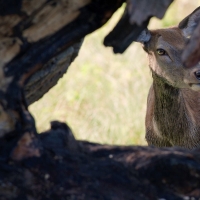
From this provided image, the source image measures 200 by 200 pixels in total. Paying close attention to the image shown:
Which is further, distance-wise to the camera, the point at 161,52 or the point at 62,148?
the point at 161,52

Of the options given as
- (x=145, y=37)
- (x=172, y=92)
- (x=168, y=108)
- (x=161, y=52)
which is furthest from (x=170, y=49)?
(x=168, y=108)

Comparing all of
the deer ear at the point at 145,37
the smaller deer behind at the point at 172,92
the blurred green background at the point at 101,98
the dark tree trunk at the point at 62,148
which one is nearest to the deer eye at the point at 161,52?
the smaller deer behind at the point at 172,92

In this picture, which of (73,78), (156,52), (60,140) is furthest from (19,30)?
(73,78)

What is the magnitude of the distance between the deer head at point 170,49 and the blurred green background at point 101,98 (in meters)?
1.47

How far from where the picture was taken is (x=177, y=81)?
15.1ft

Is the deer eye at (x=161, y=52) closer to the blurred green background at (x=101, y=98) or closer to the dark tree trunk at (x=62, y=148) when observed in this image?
the blurred green background at (x=101, y=98)

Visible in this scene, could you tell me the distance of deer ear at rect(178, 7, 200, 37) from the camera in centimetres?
466

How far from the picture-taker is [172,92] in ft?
16.0

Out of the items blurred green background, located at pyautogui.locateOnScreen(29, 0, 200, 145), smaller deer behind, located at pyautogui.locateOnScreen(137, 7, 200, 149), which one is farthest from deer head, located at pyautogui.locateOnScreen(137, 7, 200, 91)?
blurred green background, located at pyautogui.locateOnScreen(29, 0, 200, 145)

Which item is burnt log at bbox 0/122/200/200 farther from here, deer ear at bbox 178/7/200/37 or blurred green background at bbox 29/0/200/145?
blurred green background at bbox 29/0/200/145

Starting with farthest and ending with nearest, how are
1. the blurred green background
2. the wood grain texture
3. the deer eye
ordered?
1. the blurred green background
2. the deer eye
3. the wood grain texture

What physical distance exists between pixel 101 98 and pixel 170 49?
2054 millimetres

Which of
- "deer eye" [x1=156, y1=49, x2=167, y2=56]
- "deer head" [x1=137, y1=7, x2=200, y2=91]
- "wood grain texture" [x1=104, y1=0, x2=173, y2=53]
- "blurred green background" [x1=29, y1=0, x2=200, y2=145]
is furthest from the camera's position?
"blurred green background" [x1=29, y1=0, x2=200, y2=145]

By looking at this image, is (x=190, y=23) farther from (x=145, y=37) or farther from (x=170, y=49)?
(x=145, y=37)
